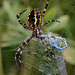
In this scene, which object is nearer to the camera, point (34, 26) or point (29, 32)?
point (34, 26)

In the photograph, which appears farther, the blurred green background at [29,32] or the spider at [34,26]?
the blurred green background at [29,32]

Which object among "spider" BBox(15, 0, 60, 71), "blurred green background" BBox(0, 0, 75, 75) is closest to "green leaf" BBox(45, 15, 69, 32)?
"blurred green background" BBox(0, 0, 75, 75)

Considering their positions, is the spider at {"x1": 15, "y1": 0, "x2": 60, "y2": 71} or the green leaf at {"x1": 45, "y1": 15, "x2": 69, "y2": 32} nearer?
the spider at {"x1": 15, "y1": 0, "x2": 60, "y2": 71}

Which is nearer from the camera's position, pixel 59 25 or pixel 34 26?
pixel 34 26

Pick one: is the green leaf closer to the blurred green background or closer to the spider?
the blurred green background

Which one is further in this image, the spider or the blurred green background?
the blurred green background

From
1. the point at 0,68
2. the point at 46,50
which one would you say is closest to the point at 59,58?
the point at 46,50

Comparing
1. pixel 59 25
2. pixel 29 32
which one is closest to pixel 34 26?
pixel 29 32

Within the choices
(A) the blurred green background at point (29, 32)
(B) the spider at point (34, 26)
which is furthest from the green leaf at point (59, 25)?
(B) the spider at point (34, 26)

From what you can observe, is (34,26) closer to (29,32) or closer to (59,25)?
(29,32)

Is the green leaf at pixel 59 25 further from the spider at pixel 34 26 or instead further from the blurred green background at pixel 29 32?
the spider at pixel 34 26
